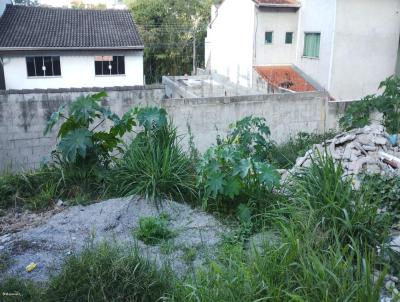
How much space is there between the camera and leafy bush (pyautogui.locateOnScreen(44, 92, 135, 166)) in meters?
4.42

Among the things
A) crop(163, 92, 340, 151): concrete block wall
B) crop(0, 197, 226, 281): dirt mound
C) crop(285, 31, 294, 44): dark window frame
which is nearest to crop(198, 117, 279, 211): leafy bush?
crop(0, 197, 226, 281): dirt mound

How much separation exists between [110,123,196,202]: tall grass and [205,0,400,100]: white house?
40.1 feet

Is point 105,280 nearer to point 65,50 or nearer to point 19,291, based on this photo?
point 19,291

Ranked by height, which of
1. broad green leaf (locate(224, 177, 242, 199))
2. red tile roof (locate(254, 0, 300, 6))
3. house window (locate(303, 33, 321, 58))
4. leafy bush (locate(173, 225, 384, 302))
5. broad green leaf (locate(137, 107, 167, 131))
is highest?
red tile roof (locate(254, 0, 300, 6))

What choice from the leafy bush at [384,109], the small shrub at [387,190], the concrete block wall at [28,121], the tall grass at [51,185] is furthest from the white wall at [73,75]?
the small shrub at [387,190]

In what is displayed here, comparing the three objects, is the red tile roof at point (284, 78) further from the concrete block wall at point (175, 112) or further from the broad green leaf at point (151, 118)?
the broad green leaf at point (151, 118)

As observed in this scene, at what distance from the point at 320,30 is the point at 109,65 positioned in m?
9.37

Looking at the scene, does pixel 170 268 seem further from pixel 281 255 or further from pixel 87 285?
pixel 281 255

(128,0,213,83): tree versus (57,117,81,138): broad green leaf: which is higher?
(128,0,213,83): tree

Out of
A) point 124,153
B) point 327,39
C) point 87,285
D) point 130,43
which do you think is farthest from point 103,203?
point 130,43

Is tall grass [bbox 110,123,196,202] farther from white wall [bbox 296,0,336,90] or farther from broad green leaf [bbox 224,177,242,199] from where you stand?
white wall [bbox 296,0,336,90]

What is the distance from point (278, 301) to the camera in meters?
2.40

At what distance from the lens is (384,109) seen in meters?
8.64

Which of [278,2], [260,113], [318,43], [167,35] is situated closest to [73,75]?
[278,2]
